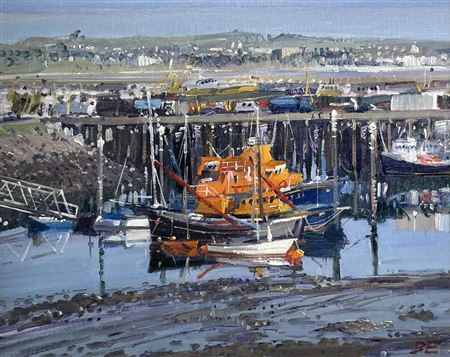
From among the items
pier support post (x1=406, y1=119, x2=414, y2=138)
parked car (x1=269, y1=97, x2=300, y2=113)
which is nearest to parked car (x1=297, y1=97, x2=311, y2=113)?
parked car (x1=269, y1=97, x2=300, y2=113)

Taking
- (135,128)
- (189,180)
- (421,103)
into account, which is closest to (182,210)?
(189,180)

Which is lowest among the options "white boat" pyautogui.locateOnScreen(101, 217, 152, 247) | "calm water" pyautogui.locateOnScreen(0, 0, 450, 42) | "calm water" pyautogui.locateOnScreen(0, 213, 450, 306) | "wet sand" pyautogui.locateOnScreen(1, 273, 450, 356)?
"wet sand" pyautogui.locateOnScreen(1, 273, 450, 356)

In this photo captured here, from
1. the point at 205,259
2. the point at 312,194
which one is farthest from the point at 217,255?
the point at 312,194

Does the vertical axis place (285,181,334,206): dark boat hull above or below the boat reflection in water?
above

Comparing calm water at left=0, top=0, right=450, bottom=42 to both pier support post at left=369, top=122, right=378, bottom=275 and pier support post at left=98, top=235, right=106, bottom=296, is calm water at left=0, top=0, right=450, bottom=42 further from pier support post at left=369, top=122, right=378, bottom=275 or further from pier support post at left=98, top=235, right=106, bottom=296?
pier support post at left=98, top=235, right=106, bottom=296

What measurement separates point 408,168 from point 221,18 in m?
0.85

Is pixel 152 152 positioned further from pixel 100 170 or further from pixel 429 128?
pixel 429 128

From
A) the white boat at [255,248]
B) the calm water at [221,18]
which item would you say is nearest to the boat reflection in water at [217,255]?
the white boat at [255,248]

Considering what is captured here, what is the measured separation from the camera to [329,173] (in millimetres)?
3469

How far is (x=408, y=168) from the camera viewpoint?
3.48m

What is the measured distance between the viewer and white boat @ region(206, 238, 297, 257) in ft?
11.4

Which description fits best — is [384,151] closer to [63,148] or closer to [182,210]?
[182,210]

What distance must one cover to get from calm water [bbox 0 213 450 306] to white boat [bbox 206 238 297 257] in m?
0.05

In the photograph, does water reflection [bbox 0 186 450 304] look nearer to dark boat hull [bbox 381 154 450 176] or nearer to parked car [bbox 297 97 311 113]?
dark boat hull [bbox 381 154 450 176]
